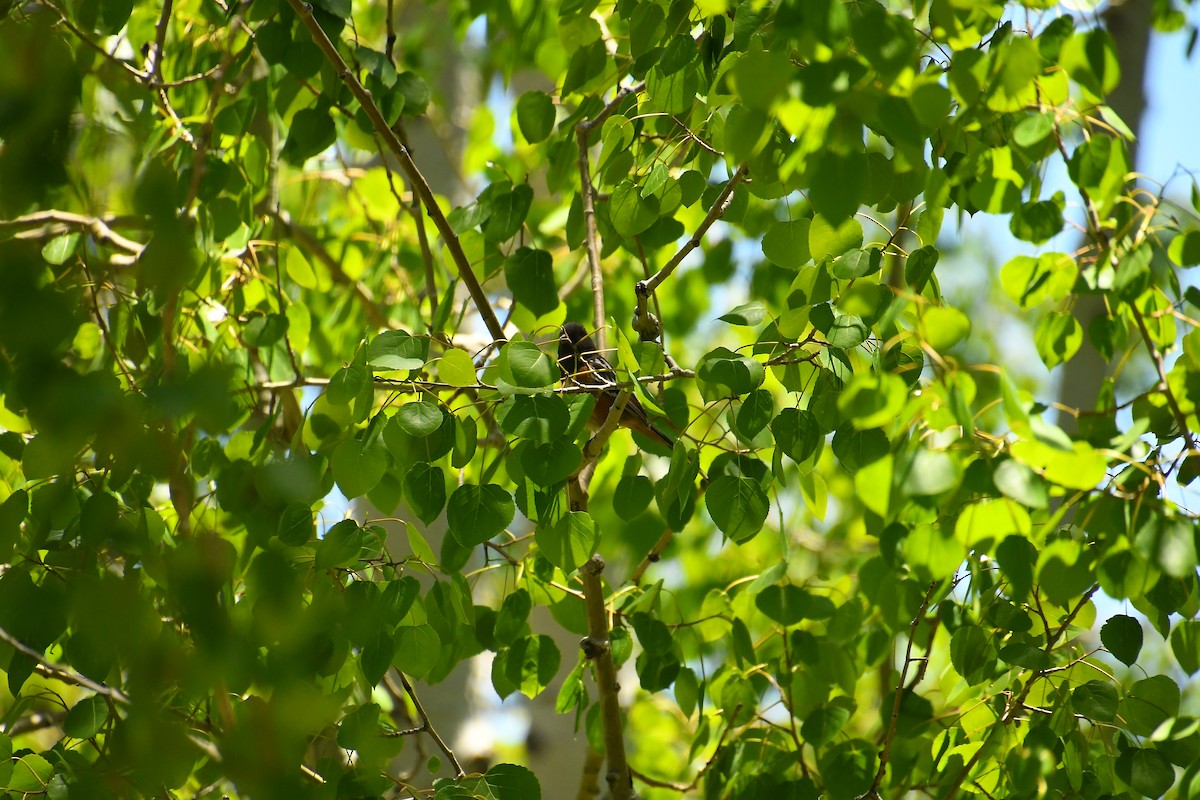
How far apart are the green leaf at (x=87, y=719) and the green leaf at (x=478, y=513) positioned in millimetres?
576

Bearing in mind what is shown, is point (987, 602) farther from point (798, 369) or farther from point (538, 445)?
point (538, 445)

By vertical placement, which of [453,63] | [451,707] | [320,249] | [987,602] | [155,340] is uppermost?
[453,63]

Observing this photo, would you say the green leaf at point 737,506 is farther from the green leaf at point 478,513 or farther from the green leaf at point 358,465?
the green leaf at point 358,465

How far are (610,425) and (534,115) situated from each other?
58 cm

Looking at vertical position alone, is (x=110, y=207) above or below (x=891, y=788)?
above

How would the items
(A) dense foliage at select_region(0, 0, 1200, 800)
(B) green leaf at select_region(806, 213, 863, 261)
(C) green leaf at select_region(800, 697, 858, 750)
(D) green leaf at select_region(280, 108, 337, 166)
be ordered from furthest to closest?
(D) green leaf at select_region(280, 108, 337, 166), (C) green leaf at select_region(800, 697, 858, 750), (B) green leaf at select_region(806, 213, 863, 261), (A) dense foliage at select_region(0, 0, 1200, 800)

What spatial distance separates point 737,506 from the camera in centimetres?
129

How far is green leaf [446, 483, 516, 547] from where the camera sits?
126 cm

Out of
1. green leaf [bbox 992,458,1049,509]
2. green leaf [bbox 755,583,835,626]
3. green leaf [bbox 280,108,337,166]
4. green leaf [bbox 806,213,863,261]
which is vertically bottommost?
green leaf [bbox 992,458,1049,509]

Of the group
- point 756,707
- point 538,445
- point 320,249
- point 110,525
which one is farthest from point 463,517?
point 320,249

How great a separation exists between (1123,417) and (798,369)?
588mm

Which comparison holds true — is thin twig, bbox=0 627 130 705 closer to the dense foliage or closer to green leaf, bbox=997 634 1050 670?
the dense foliage

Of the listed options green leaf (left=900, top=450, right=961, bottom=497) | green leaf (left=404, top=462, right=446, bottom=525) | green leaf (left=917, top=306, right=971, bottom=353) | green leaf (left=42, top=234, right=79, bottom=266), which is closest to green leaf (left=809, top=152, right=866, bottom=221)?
green leaf (left=917, top=306, right=971, bottom=353)

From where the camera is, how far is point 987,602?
4.92 feet
